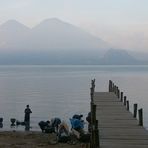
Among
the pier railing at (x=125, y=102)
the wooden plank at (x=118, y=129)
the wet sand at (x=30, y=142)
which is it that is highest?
the pier railing at (x=125, y=102)

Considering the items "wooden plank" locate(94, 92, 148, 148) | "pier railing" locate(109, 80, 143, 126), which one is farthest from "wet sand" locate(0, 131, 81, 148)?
"pier railing" locate(109, 80, 143, 126)

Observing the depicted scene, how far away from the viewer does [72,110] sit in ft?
220

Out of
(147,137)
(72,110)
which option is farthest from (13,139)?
(72,110)

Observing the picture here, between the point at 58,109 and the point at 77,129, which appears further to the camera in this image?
the point at 58,109

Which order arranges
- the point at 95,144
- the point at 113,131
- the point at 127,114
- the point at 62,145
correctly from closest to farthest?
1. the point at 95,144
2. the point at 113,131
3. the point at 62,145
4. the point at 127,114

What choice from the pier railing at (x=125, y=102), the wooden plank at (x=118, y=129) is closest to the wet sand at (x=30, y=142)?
the wooden plank at (x=118, y=129)

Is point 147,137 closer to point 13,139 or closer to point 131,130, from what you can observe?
point 131,130

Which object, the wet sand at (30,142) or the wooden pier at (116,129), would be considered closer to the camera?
the wooden pier at (116,129)

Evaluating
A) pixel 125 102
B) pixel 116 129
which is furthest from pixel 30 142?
pixel 125 102

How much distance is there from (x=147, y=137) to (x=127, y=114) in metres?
8.54

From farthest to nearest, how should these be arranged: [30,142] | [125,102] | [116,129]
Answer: [125,102] → [30,142] → [116,129]

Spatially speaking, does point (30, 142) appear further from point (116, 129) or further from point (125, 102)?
point (125, 102)

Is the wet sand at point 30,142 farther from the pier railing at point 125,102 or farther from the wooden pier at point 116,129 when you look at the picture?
the pier railing at point 125,102

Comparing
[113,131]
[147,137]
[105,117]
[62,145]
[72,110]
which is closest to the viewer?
[147,137]
